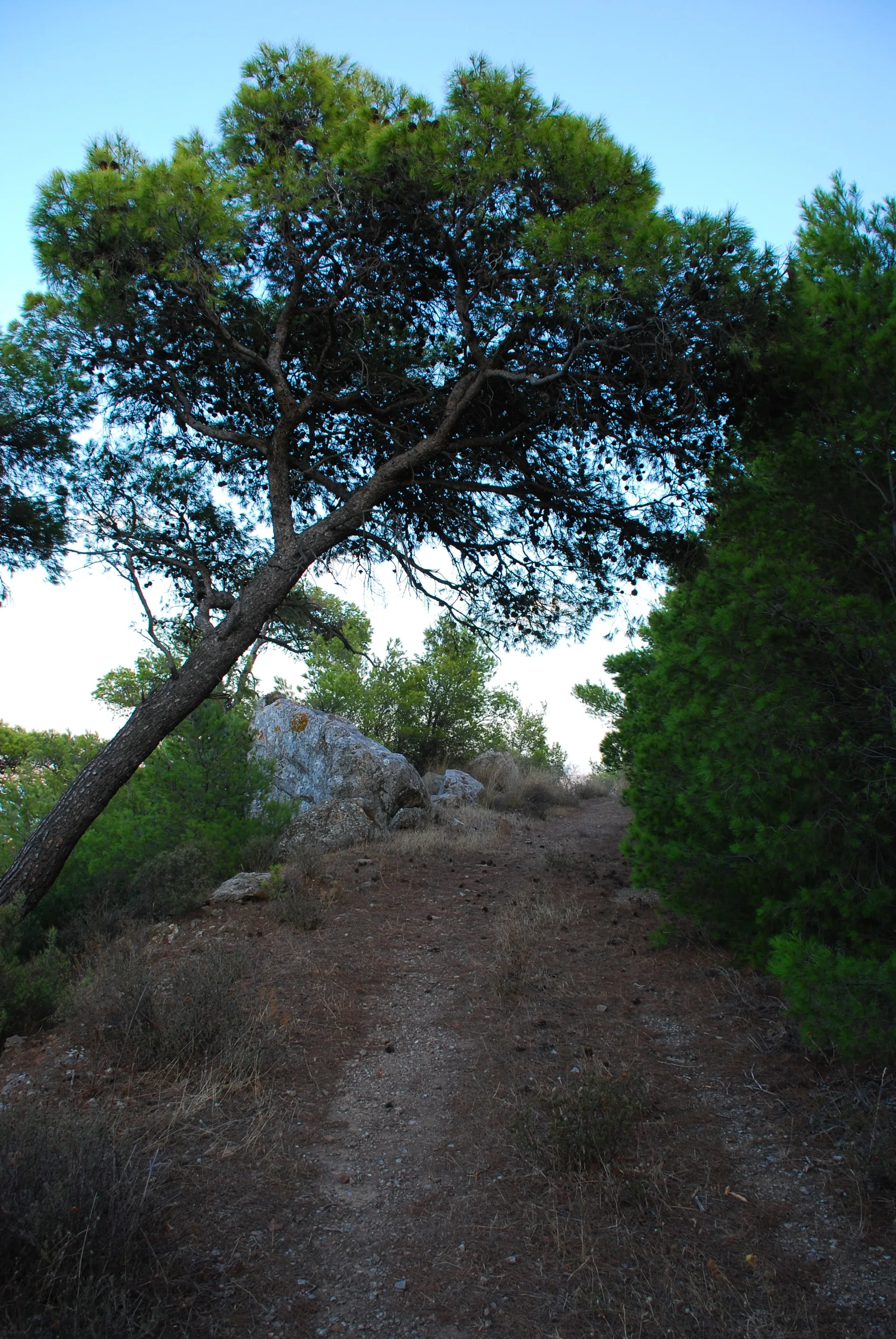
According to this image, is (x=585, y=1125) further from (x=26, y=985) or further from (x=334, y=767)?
(x=334, y=767)

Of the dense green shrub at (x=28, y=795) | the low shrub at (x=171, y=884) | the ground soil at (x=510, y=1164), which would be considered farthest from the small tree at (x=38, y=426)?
the ground soil at (x=510, y=1164)

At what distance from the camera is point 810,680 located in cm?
374

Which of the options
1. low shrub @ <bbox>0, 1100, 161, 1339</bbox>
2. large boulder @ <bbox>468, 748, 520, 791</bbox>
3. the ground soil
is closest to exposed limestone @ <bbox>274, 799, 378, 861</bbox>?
the ground soil

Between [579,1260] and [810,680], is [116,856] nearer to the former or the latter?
[579,1260]

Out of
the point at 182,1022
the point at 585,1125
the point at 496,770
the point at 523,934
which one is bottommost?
the point at 585,1125

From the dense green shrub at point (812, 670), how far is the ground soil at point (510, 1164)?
61cm

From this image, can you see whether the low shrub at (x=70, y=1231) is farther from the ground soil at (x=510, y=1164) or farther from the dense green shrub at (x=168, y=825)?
the dense green shrub at (x=168, y=825)

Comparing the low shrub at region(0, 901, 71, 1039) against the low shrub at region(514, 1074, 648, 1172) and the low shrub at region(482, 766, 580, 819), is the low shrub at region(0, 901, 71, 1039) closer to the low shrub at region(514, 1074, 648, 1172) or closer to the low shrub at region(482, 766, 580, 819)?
the low shrub at region(514, 1074, 648, 1172)

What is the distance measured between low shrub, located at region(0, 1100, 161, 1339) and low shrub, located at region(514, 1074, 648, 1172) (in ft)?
5.47

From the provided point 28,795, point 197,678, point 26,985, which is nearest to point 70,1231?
point 26,985

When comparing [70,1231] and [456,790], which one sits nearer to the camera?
[70,1231]

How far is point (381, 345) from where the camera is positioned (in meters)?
7.95

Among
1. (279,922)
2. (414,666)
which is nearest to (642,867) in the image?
(279,922)

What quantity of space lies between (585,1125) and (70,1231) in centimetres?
208
